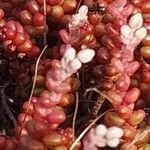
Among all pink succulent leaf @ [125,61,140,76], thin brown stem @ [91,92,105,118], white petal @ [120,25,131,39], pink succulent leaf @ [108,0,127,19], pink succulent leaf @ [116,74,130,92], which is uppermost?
white petal @ [120,25,131,39]

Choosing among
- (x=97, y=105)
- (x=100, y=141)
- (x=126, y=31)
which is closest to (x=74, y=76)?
(x=97, y=105)

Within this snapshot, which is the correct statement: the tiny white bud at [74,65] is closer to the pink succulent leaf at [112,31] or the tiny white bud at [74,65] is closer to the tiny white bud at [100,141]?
the tiny white bud at [100,141]

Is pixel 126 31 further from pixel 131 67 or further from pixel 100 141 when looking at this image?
pixel 100 141

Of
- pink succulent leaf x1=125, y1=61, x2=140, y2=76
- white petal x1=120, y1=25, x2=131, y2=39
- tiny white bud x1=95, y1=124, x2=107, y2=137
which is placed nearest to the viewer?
tiny white bud x1=95, y1=124, x2=107, y2=137

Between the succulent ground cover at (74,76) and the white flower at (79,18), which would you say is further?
the white flower at (79,18)

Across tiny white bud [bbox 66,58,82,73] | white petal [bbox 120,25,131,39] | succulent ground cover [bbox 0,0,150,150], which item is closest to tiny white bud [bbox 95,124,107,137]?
succulent ground cover [bbox 0,0,150,150]

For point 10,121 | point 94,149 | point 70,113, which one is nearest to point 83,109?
point 70,113

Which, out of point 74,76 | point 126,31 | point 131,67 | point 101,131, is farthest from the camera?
point 74,76

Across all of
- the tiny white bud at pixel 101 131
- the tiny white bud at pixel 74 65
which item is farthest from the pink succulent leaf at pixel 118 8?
the tiny white bud at pixel 101 131

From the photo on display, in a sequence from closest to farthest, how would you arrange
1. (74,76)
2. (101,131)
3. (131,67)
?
(101,131) → (131,67) → (74,76)

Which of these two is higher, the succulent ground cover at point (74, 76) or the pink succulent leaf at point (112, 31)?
the pink succulent leaf at point (112, 31)

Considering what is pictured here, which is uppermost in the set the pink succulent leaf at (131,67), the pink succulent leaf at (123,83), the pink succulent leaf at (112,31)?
the pink succulent leaf at (112,31)

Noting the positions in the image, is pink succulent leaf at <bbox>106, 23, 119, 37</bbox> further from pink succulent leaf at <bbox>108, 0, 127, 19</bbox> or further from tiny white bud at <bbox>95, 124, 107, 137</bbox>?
tiny white bud at <bbox>95, 124, 107, 137</bbox>

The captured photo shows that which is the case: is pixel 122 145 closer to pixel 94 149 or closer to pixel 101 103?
pixel 101 103
